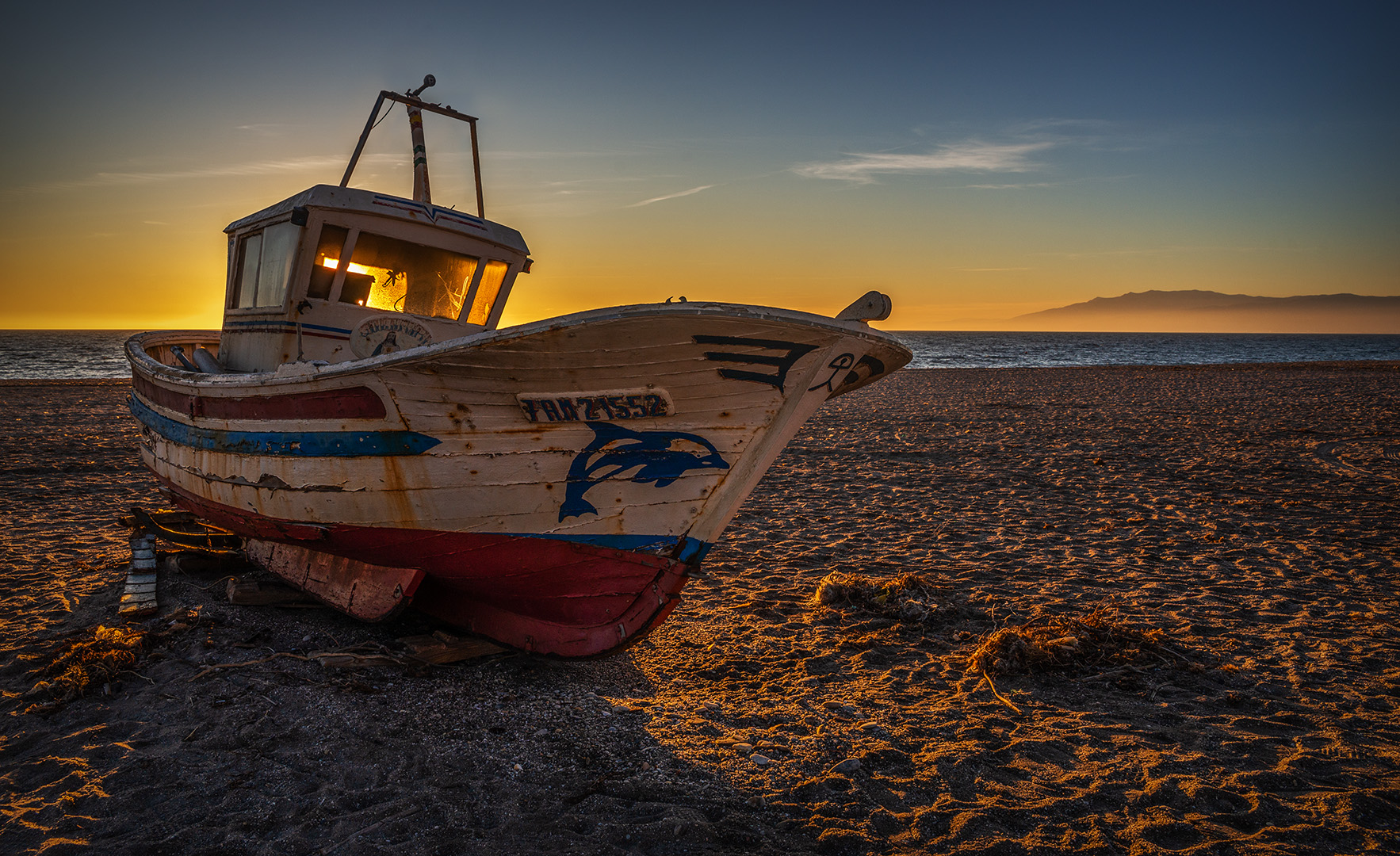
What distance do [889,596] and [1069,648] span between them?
4.21ft

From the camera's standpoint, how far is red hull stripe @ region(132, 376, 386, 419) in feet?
13.1

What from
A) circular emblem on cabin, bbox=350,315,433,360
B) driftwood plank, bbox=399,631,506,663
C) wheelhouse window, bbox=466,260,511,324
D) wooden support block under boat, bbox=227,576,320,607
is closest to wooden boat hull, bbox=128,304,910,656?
A: driftwood plank, bbox=399,631,506,663

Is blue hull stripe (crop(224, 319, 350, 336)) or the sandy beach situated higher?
blue hull stripe (crop(224, 319, 350, 336))

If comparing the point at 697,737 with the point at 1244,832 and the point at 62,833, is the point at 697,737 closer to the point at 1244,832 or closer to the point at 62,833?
the point at 1244,832

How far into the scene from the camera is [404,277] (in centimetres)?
588

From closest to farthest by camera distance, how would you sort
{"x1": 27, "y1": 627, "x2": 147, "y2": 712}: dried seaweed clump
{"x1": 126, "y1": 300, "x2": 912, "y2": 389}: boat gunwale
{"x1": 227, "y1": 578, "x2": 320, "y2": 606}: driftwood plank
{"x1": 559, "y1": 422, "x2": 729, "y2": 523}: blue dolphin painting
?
{"x1": 126, "y1": 300, "x2": 912, "y2": 389}: boat gunwale → {"x1": 559, "y1": 422, "x2": 729, "y2": 523}: blue dolphin painting → {"x1": 27, "y1": 627, "x2": 147, "y2": 712}: dried seaweed clump → {"x1": 227, "y1": 578, "x2": 320, "y2": 606}: driftwood plank

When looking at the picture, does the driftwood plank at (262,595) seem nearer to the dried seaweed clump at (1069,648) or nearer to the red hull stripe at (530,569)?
the red hull stripe at (530,569)

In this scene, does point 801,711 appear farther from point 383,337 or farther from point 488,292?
point 488,292

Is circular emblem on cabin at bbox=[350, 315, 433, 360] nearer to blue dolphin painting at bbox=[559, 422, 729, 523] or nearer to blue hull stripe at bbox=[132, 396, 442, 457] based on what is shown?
blue hull stripe at bbox=[132, 396, 442, 457]

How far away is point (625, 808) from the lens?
3.05m

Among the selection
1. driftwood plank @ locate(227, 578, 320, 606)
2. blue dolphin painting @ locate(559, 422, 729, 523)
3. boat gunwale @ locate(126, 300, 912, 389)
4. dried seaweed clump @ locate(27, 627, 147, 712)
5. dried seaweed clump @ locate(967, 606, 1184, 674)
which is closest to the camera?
boat gunwale @ locate(126, 300, 912, 389)

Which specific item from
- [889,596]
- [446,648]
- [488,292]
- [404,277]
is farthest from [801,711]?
[404,277]

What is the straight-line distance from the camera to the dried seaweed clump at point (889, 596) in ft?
16.8

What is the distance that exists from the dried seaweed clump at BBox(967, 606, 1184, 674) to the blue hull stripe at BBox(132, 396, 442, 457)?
11.6 ft
